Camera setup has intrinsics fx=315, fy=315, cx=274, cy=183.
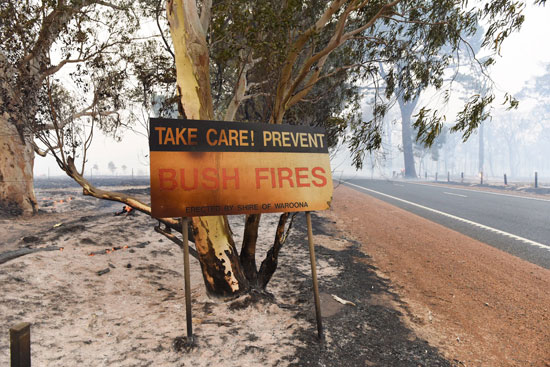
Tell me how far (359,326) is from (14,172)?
15.5m

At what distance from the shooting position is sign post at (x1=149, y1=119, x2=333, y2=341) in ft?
12.4

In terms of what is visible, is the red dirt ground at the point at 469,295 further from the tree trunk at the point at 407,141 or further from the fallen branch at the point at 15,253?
the tree trunk at the point at 407,141

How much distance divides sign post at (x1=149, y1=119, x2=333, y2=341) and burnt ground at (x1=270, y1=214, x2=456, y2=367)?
1.20 feet

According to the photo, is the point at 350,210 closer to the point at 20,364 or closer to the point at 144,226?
the point at 144,226

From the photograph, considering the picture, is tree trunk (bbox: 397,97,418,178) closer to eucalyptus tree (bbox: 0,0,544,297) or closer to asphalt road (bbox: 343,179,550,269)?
asphalt road (bbox: 343,179,550,269)

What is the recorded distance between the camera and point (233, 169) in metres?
4.03

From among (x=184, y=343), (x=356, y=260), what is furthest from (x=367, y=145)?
(x=184, y=343)

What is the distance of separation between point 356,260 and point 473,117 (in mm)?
4128

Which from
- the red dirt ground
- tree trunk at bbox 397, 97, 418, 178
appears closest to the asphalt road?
the red dirt ground

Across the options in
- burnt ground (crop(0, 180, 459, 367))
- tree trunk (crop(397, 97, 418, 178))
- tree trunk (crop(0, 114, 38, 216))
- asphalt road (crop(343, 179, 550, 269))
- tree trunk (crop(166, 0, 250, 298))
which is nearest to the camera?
burnt ground (crop(0, 180, 459, 367))

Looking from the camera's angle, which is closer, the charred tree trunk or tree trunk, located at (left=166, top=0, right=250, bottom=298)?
tree trunk, located at (left=166, top=0, right=250, bottom=298)

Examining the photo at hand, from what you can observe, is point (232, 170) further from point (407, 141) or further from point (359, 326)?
point (407, 141)

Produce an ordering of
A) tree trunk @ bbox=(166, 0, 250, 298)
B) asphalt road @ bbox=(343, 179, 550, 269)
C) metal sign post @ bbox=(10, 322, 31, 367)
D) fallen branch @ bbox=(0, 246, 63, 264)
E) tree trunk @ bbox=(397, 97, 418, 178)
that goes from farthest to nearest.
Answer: tree trunk @ bbox=(397, 97, 418, 178), asphalt road @ bbox=(343, 179, 550, 269), fallen branch @ bbox=(0, 246, 63, 264), tree trunk @ bbox=(166, 0, 250, 298), metal sign post @ bbox=(10, 322, 31, 367)

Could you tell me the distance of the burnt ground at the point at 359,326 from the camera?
3789 millimetres
